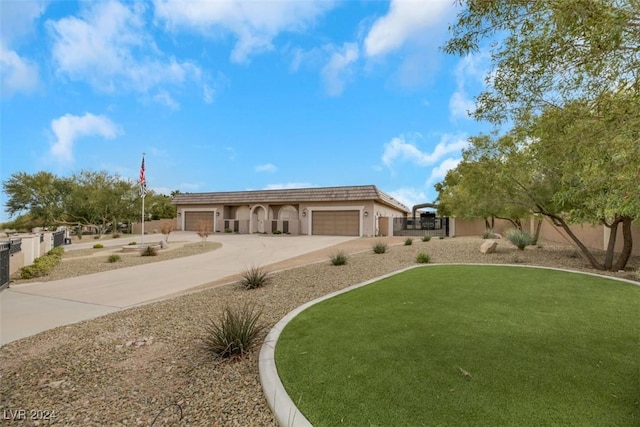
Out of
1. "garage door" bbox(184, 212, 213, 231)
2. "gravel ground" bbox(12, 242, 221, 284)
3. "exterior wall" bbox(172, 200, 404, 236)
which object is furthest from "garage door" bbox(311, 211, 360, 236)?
"gravel ground" bbox(12, 242, 221, 284)

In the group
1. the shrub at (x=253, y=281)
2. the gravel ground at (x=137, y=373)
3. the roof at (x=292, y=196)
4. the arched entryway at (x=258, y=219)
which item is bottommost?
the gravel ground at (x=137, y=373)

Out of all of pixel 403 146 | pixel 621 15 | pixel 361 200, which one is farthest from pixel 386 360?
pixel 361 200

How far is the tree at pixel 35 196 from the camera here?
34156mm

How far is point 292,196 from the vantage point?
30.2 metres

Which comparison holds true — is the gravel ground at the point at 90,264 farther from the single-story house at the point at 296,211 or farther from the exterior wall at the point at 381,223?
the exterior wall at the point at 381,223

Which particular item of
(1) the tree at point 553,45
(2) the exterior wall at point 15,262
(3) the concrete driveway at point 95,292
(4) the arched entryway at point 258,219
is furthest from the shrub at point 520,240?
(4) the arched entryway at point 258,219

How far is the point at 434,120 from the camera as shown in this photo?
1489cm

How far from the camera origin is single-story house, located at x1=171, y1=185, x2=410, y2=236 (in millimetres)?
27719

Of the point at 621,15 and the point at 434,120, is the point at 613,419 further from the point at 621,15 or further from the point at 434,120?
the point at 434,120

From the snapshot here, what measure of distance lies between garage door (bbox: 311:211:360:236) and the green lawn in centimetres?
2116

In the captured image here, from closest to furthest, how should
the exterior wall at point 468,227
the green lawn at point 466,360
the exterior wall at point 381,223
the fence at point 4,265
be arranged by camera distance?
the green lawn at point 466,360
the fence at point 4,265
the exterior wall at point 381,223
the exterior wall at point 468,227

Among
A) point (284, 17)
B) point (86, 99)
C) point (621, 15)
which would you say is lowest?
point (621, 15)

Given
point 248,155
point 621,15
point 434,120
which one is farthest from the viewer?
point 248,155

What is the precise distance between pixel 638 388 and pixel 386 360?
2.46 metres
